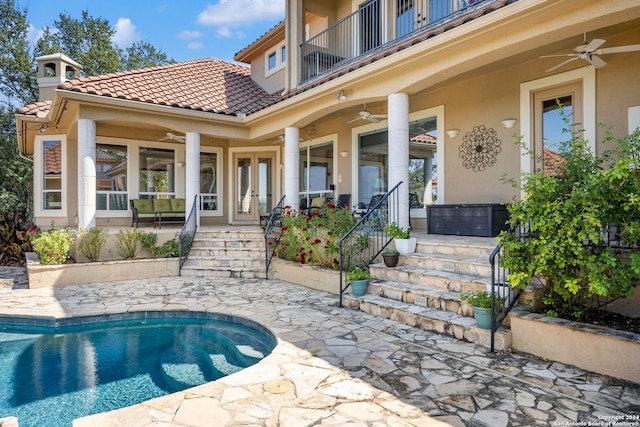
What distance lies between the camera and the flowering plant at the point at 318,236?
715 cm

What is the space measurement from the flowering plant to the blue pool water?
7.93ft

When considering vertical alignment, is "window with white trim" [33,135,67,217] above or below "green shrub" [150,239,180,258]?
above

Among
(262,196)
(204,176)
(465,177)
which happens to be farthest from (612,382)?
(204,176)

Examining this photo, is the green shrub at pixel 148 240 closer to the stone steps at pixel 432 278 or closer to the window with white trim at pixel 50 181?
the window with white trim at pixel 50 181

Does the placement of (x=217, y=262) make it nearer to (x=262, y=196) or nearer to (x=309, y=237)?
(x=309, y=237)

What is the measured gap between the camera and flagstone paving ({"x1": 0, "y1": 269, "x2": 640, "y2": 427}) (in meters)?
2.72

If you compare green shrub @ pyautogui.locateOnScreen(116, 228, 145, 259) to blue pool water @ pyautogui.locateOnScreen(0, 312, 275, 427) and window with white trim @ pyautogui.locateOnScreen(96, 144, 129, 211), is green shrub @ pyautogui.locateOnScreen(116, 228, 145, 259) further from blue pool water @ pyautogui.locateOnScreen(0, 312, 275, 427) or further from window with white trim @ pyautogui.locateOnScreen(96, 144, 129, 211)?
blue pool water @ pyautogui.locateOnScreen(0, 312, 275, 427)

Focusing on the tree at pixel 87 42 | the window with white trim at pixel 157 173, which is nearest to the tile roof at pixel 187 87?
the window with white trim at pixel 157 173

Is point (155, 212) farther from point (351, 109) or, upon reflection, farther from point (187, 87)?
point (351, 109)

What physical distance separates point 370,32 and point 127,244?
7862 mm

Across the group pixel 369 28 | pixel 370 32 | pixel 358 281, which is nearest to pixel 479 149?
pixel 358 281

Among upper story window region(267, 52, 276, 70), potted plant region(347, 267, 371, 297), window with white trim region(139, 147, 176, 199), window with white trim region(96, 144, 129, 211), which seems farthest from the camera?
upper story window region(267, 52, 276, 70)

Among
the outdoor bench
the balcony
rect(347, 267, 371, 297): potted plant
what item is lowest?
rect(347, 267, 371, 297): potted plant

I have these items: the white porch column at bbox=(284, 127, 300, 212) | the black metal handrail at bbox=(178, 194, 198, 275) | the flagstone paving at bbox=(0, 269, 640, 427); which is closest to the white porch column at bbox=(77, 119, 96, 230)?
the black metal handrail at bbox=(178, 194, 198, 275)
